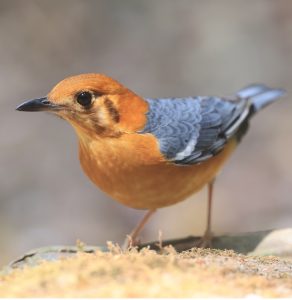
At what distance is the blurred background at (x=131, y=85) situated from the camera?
28.2 ft

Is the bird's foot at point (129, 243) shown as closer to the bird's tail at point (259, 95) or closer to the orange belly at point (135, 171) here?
the orange belly at point (135, 171)

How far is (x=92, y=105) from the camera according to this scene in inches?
181

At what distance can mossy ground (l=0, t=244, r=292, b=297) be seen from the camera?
269 centimetres

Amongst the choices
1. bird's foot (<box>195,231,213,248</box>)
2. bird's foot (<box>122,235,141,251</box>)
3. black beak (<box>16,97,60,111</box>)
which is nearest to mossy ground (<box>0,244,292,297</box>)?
bird's foot (<box>122,235,141,251</box>)

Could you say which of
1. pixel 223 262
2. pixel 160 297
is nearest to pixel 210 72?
pixel 223 262

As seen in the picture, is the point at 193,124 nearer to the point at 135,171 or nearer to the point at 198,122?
the point at 198,122

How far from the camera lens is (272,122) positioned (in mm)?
10242

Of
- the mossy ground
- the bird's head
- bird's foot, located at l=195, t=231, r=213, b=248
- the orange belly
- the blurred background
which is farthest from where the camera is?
the blurred background

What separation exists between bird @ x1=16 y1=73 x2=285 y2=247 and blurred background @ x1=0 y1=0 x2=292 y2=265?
288 cm

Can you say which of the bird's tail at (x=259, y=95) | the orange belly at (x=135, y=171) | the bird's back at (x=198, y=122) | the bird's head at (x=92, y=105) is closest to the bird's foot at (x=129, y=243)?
the orange belly at (x=135, y=171)

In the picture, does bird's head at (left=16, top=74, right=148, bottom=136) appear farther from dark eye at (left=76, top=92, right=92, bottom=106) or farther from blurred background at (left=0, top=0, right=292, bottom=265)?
blurred background at (left=0, top=0, right=292, bottom=265)

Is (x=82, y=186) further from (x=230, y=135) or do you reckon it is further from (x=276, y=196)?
(x=230, y=135)

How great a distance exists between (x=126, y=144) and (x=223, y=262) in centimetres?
167

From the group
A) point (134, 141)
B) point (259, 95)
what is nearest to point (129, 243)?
point (134, 141)
